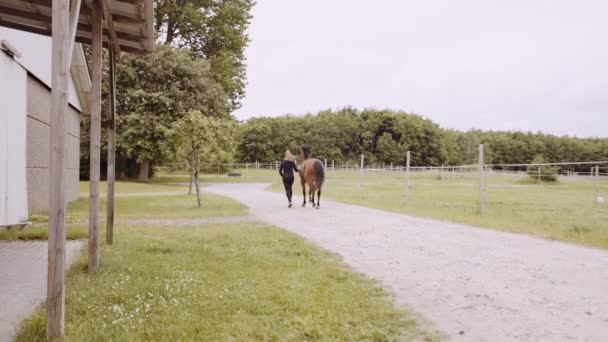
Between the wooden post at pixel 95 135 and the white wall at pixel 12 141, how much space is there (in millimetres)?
4814

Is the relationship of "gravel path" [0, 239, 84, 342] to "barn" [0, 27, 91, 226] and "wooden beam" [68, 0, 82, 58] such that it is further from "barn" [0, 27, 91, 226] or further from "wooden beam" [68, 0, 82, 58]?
"wooden beam" [68, 0, 82, 58]

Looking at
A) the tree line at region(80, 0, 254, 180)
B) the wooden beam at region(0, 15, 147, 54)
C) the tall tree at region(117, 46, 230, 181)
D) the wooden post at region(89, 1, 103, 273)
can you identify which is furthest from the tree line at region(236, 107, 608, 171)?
the wooden post at region(89, 1, 103, 273)

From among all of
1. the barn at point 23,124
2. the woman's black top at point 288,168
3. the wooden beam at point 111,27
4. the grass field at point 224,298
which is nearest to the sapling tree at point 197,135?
the woman's black top at point 288,168

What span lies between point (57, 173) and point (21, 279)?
8.94 feet

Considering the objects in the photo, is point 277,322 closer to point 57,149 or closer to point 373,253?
point 57,149

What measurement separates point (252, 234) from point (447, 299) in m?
4.71

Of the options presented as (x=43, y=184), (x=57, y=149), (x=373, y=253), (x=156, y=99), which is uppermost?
(x=156, y=99)

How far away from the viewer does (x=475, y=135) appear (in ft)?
290

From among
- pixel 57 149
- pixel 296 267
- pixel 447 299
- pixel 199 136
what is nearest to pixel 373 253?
pixel 296 267

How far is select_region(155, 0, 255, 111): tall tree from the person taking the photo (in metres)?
31.3

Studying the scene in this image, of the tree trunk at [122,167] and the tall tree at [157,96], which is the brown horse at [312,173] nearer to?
the tall tree at [157,96]

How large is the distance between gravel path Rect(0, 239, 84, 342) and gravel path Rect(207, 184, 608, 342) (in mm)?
3762

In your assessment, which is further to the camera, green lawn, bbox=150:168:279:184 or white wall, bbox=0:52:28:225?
green lawn, bbox=150:168:279:184

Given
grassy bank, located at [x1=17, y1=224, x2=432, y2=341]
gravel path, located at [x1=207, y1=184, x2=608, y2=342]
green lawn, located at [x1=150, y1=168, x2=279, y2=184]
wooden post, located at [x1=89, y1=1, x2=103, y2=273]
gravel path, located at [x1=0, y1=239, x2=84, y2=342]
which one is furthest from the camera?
Answer: green lawn, located at [x1=150, y1=168, x2=279, y2=184]
